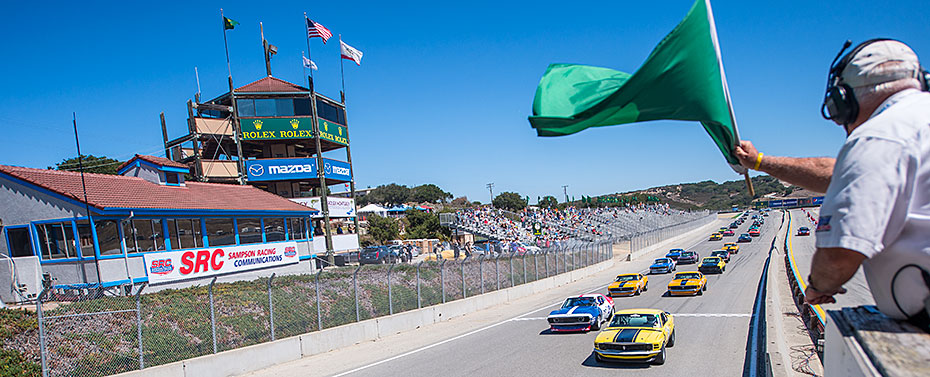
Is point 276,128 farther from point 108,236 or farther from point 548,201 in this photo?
point 548,201

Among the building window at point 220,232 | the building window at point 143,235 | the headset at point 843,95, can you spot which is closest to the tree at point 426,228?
the building window at point 220,232

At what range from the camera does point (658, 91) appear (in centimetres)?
360

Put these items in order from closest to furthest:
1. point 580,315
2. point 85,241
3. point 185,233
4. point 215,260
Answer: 1. point 580,315
2. point 85,241
3. point 185,233
4. point 215,260

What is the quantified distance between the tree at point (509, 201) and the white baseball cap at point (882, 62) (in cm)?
11687

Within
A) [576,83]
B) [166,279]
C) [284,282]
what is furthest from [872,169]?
[166,279]

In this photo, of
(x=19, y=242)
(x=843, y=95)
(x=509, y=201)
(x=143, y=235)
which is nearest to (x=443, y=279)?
(x=143, y=235)

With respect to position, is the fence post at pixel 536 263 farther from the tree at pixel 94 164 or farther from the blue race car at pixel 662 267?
the tree at pixel 94 164

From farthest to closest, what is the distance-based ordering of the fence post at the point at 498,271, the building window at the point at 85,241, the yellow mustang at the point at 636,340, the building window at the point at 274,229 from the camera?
the building window at the point at 274,229 < the fence post at the point at 498,271 < the building window at the point at 85,241 < the yellow mustang at the point at 636,340

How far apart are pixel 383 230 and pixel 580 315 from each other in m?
46.7

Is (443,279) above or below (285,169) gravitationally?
below

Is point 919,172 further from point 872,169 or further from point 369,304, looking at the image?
point 369,304

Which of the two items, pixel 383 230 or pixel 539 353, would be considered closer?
pixel 539 353

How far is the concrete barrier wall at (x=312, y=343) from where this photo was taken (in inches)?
486

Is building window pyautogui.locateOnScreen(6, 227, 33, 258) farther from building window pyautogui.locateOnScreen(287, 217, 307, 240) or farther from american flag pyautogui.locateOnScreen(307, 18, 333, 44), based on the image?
american flag pyautogui.locateOnScreen(307, 18, 333, 44)
